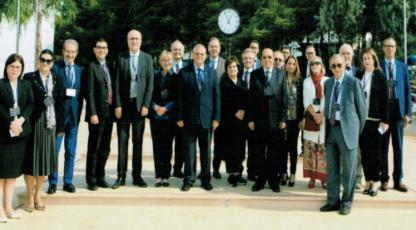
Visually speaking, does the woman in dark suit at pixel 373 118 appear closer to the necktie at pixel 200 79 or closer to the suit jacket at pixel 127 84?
the necktie at pixel 200 79

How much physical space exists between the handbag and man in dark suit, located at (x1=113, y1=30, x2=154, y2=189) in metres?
2.02

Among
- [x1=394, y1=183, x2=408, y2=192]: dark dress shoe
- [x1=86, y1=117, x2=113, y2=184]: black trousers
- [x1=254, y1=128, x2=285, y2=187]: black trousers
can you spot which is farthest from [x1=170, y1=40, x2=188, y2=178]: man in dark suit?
[x1=394, y1=183, x2=408, y2=192]: dark dress shoe

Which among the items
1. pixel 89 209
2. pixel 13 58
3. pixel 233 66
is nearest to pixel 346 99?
pixel 233 66

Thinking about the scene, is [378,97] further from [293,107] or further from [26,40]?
[26,40]

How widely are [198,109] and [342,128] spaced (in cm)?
180

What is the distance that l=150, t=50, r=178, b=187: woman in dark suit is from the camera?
21.8 feet

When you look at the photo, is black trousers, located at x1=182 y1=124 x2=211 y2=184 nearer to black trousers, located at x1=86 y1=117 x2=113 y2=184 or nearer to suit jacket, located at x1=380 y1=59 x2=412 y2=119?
black trousers, located at x1=86 y1=117 x2=113 y2=184

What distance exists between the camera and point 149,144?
1107cm

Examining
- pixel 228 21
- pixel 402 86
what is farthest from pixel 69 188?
pixel 228 21

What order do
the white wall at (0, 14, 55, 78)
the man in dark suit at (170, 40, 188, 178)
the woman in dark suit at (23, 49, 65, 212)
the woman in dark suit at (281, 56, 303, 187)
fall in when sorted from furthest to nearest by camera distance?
the white wall at (0, 14, 55, 78), the man in dark suit at (170, 40, 188, 178), the woman in dark suit at (281, 56, 303, 187), the woman in dark suit at (23, 49, 65, 212)

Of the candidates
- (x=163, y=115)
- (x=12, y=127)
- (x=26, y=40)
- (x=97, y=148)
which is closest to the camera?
(x=12, y=127)

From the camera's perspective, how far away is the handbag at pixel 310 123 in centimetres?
638

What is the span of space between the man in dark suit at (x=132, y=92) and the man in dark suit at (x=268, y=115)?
4.43ft

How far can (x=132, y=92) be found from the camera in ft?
21.0
